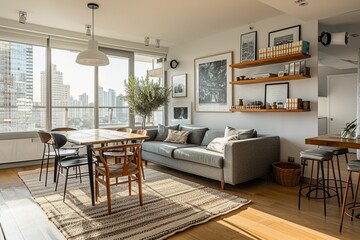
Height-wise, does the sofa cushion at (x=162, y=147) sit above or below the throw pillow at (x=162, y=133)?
below

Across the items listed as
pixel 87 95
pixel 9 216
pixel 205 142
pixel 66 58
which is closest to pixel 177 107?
pixel 205 142

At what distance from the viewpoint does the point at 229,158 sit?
3488 millimetres

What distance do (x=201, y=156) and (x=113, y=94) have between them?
3192 mm

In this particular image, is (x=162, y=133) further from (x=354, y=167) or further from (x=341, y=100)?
(x=341, y=100)

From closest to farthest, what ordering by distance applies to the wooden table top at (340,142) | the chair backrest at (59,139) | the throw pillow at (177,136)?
the wooden table top at (340,142) → the chair backrest at (59,139) → the throw pillow at (177,136)

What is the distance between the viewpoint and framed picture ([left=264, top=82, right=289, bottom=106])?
412 cm

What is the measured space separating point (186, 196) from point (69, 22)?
3658 millimetres

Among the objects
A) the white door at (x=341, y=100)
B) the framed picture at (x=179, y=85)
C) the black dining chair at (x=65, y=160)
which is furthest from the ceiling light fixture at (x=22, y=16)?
the white door at (x=341, y=100)

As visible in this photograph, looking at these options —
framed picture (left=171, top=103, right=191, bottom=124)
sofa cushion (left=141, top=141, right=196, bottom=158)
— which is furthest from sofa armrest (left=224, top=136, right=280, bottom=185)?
framed picture (left=171, top=103, right=191, bottom=124)

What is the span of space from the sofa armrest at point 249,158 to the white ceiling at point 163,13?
182 cm

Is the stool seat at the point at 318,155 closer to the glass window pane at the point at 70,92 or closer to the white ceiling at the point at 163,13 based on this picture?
the white ceiling at the point at 163,13

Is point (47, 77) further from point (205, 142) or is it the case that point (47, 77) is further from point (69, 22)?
point (205, 142)

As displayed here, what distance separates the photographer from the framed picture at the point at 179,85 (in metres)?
6.03

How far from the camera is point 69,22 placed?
4.61 meters
